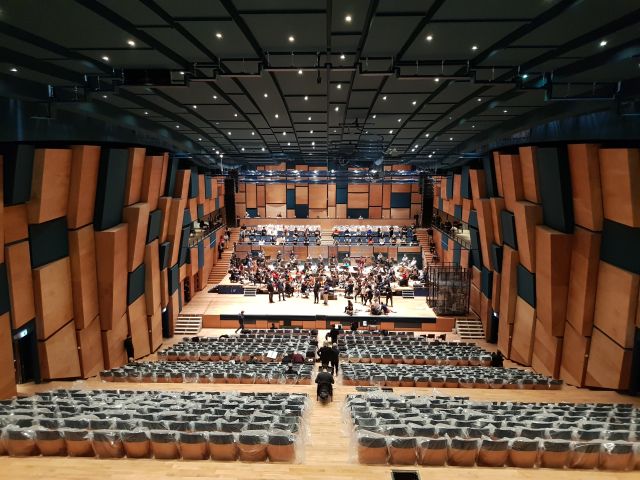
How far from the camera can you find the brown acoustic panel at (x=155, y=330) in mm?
17547

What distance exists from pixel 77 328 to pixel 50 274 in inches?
82.7

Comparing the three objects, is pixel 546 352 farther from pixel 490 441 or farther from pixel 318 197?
pixel 318 197

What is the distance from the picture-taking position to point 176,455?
251 inches

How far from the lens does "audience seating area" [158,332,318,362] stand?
47.1 ft

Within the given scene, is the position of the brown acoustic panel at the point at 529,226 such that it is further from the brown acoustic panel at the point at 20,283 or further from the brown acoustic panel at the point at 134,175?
the brown acoustic panel at the point at 20,283

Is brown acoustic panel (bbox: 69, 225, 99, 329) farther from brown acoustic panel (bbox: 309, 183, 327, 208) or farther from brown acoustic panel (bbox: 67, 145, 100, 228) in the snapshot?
brown acoustic panel (bbox: 309, 183, 327, 208)

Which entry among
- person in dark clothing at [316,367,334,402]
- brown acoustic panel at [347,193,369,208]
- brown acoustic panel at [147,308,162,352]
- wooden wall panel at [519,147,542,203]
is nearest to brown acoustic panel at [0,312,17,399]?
person in dark clothing at [316,367,334,402]

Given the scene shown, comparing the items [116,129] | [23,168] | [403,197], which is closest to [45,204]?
[23,168]

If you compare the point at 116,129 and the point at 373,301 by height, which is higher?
the point at 116,129

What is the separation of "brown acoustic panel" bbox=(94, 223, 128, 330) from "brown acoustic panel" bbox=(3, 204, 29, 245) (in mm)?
2687

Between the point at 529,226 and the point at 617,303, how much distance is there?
155 inches

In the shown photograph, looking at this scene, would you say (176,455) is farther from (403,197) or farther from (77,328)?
(403,197)

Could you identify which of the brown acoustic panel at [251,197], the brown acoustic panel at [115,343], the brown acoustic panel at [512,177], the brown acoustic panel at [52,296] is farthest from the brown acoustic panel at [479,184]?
the brown acoustic panel at [251,197]

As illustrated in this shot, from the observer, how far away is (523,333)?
15633mm
